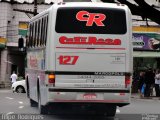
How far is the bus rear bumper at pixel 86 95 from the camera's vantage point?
16.2 metres

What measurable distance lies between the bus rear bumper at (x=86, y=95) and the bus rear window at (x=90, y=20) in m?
1.65

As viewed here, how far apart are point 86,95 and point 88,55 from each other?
111 cm

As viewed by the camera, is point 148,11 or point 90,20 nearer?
point 148,11

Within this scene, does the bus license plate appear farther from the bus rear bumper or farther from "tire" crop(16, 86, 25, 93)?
"tire" crop(16, 86, 25, 93)

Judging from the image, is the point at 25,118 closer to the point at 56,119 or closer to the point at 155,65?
the point at 56,119

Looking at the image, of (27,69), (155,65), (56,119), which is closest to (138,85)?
(155,65)

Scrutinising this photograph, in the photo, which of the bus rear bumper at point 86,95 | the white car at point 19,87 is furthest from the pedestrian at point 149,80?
the bus rear bumper at point 86,95

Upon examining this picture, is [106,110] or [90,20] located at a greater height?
[90,20]

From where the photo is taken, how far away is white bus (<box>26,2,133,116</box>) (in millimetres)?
16219

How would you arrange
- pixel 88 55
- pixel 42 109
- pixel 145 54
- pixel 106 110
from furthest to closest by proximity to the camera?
1. pixel 145 54
2. pixel 106 110
3. pixel 42 109
4. pixel 88 55

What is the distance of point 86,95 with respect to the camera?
640 inches

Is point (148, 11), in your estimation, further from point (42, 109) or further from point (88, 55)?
point (42, 109)

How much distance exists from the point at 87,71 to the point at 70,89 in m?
0.69

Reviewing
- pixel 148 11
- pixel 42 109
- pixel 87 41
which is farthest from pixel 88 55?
pixel 148 11
